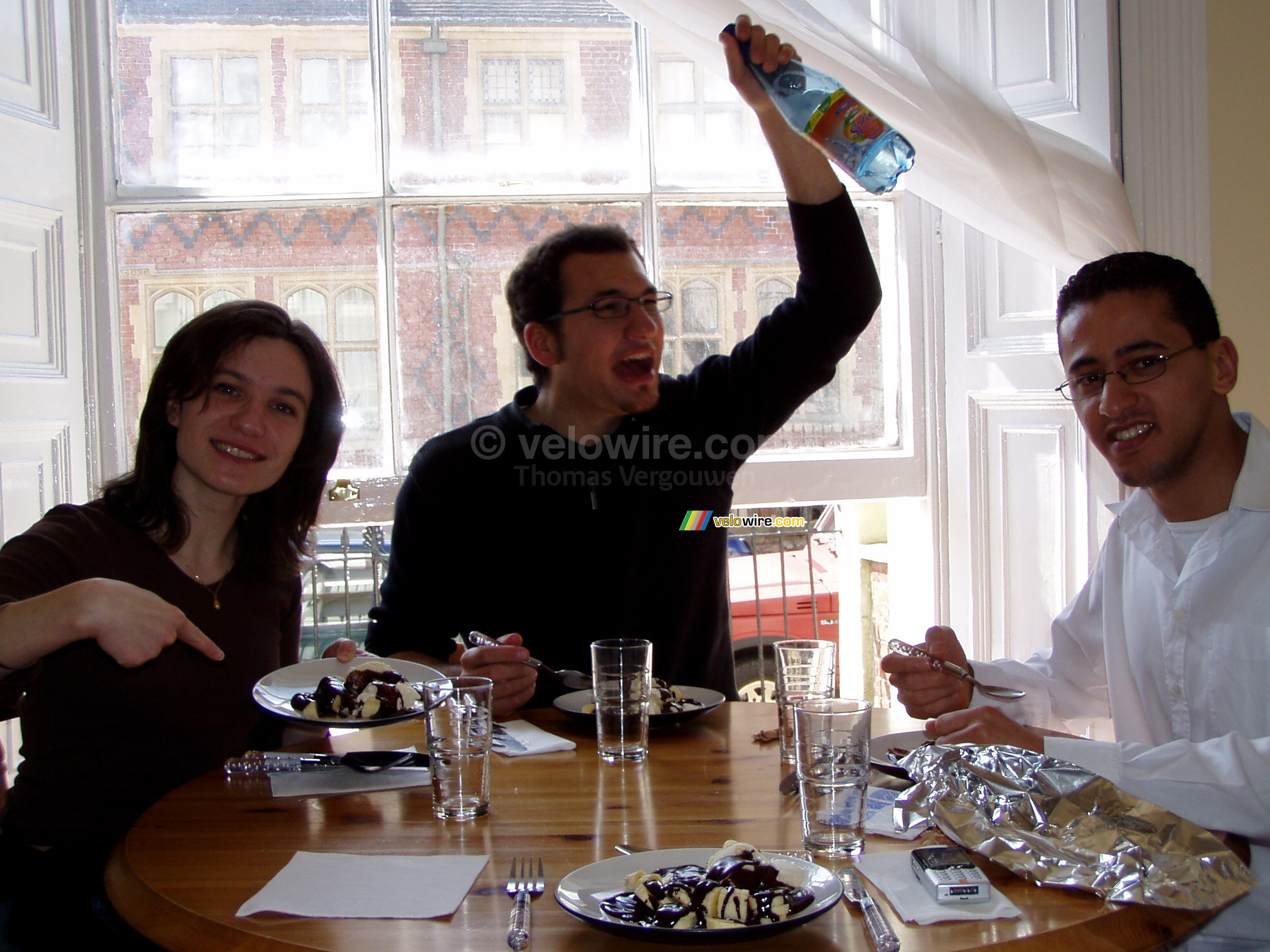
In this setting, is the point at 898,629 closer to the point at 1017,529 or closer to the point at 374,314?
the point at 1017,529

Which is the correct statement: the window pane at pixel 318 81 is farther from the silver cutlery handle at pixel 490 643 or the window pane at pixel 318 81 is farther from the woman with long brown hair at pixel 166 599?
the silver cutlery handle at pixel 490 643

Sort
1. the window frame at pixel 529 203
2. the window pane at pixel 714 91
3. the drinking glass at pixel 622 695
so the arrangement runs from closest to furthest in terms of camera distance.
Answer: the drinking glass at pixel 622 695 → the window frame at pixel 529 203 → the window pane at pixel 714 91

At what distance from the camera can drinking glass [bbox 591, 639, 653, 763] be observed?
4.25 feet

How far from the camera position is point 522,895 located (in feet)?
2.82

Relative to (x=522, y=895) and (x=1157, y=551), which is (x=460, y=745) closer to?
(x=522, y=895)

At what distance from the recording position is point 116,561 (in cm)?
153

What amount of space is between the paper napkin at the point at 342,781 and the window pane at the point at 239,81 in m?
2.07

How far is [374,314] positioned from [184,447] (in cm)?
118

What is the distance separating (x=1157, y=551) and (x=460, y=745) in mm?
1028

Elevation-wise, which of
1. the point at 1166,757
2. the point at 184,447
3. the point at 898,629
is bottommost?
the point at 898,629

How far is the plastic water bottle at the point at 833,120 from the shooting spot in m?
1.67

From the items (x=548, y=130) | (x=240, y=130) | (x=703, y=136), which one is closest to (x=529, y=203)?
(x=548, y=130)

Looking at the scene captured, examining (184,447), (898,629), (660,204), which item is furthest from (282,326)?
(898,629)

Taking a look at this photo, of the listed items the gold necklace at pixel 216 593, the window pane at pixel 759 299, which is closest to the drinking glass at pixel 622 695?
the gold necklace at pixel 216 593
